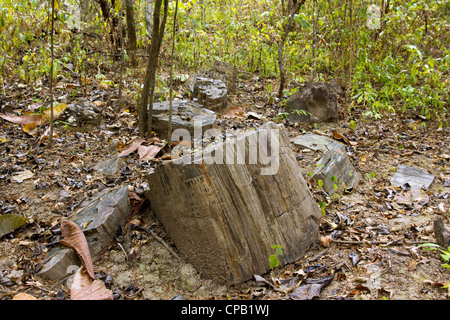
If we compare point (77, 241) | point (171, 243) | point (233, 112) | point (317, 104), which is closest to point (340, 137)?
point (317, 104)

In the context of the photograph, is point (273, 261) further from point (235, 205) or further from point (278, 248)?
point (235, 205)

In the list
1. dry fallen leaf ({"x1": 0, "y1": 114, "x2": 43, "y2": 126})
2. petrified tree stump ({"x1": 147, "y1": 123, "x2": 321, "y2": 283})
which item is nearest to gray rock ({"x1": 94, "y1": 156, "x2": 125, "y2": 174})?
petrified tree stump ({"x1": 147, "y1": 123, "x2": 321, "y2": 283})

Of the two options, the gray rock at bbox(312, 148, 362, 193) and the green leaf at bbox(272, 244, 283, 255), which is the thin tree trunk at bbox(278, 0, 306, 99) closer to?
the gray rock at bbox(312, 148, 362, 193)

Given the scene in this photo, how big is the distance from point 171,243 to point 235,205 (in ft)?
2.37

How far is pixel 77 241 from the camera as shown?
2645mm

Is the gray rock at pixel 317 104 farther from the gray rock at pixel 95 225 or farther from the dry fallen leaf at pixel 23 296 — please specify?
the dry fallen leaf at pixel 23 296

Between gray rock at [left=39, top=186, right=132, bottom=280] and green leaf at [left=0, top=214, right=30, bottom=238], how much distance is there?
1.31 feet

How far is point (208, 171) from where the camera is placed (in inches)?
92.1

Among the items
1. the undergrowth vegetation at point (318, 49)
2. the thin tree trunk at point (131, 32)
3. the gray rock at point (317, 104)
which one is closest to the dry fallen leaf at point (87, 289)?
the undergrowth vegetation at point (318, 49)

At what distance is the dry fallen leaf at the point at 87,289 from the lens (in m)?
2.32

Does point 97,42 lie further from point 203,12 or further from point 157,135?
point 203,12

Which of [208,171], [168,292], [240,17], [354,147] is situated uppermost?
[240,17]

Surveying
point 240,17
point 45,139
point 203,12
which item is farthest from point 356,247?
point 203,12

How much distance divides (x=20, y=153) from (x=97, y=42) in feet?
9.75
